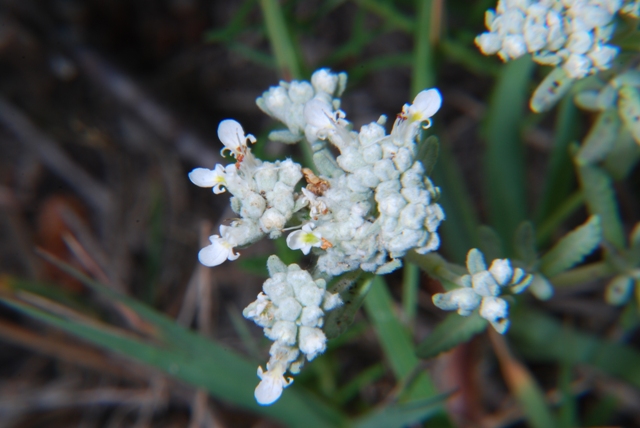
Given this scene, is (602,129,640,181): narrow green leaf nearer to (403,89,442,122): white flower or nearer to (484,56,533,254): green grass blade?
(484,56,533,254): green grass blade

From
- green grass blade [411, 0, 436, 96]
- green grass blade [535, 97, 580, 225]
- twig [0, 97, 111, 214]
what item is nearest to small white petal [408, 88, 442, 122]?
green grass blade [411, 0, 436, 96]

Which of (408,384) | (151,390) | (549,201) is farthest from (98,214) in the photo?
(549,201)

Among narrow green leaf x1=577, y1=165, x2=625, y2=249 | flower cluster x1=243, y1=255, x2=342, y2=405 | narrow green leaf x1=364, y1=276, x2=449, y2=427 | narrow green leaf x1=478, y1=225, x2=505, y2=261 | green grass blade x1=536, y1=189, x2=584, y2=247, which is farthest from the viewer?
green grass blade x1=536, y1=189, x2=584, y2=247

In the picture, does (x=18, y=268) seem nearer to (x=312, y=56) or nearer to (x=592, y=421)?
(x=312, y=56)

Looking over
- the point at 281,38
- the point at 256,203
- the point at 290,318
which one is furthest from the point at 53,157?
the point at 290,318

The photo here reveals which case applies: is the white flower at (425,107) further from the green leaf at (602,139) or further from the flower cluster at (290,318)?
the green leaf at (602,139)

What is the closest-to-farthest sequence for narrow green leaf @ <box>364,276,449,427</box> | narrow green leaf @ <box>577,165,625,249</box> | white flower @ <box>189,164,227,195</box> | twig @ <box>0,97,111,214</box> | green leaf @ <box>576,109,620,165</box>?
white flower @ <box>189,164,227,195</box>
green leaf @ <box>576,109,620,165</box>
narrow green leaf @ <box>577,165,625,249</box>
narrow green leaf @ <box>364,276,449,427</box>
twig @ <box>0,97,111,214</box>
